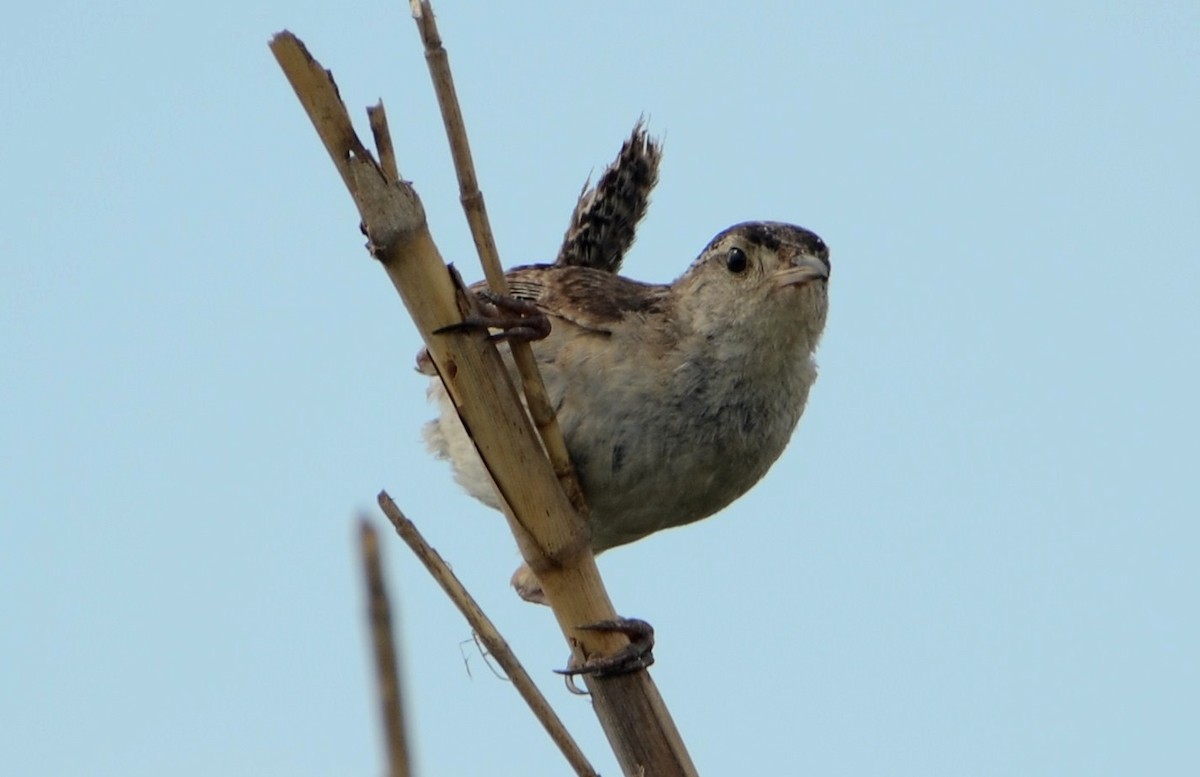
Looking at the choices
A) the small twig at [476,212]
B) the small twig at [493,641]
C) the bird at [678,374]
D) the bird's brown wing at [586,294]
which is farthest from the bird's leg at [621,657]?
the bird's brown wing at [586,294]

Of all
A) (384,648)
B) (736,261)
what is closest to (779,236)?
(736,261)

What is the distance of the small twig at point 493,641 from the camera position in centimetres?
220

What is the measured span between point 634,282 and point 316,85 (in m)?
2.12

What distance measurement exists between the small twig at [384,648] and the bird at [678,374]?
95.4 inches

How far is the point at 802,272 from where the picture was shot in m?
3.80

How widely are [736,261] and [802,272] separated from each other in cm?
21

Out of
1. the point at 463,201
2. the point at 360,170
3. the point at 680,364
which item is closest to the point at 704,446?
the point at 680,364

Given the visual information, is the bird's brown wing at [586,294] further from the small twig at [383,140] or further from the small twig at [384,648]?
the small twig at [384,648]

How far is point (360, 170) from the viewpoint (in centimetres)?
236

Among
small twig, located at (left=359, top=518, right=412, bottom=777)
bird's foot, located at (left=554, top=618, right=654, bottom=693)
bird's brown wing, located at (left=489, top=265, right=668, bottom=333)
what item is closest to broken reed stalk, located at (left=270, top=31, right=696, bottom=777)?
bird's foot, located at (left=554, top=618, right=654, bottom=693)

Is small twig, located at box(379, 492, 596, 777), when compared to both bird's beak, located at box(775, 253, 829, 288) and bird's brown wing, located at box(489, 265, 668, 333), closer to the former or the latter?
bird's brown wing, located at box(489, 265, 668, 333)

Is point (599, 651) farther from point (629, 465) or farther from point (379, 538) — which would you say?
point (379, 538)

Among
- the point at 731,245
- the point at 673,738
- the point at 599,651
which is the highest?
the point at 731,245

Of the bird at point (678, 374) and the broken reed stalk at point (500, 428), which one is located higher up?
the bird at point (678, 374)
